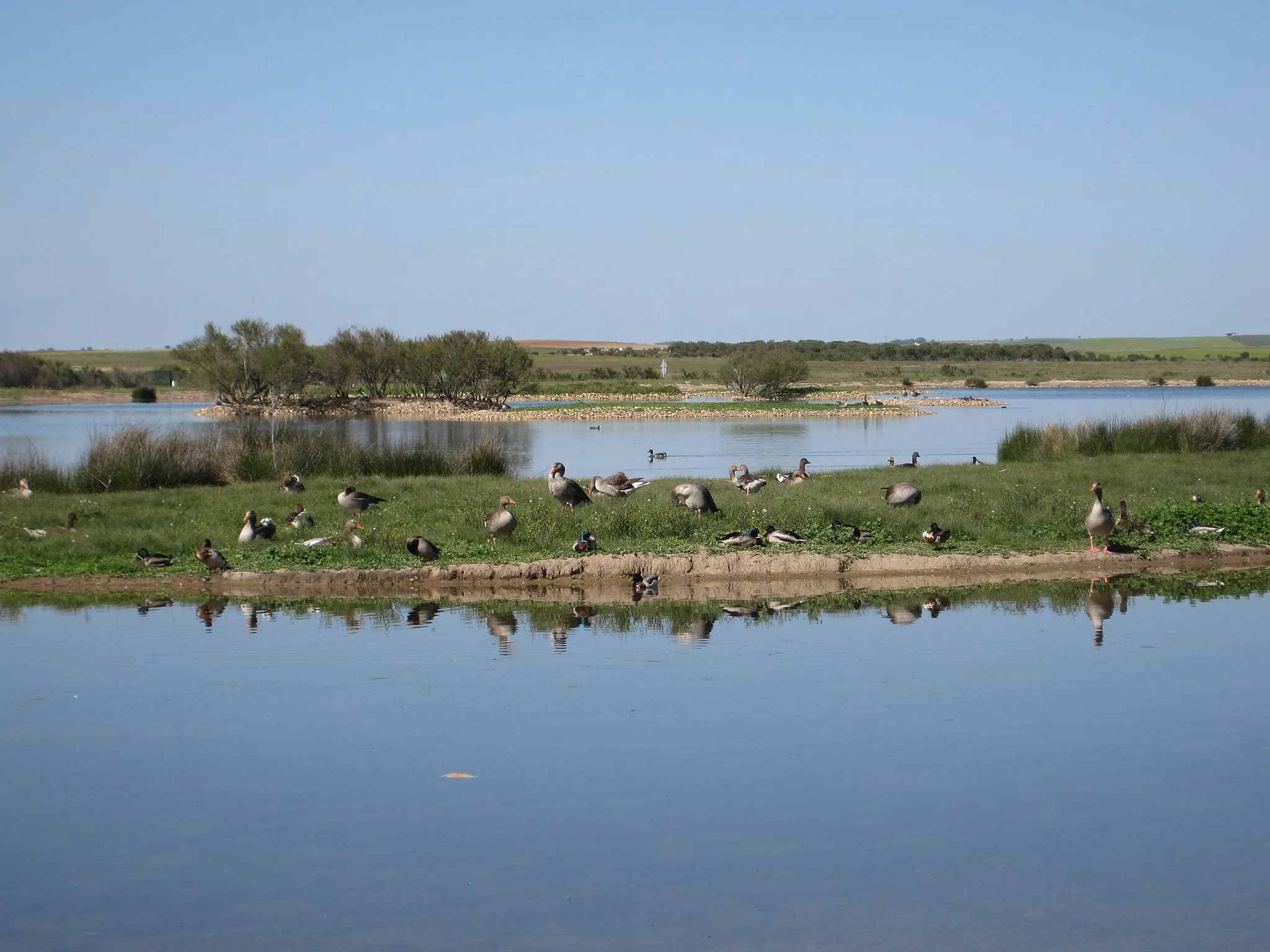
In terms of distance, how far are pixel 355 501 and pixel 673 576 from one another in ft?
20.3

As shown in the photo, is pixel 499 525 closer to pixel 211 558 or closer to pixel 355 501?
pixel 355 501

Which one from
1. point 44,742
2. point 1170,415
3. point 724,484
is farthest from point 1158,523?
point 44,742

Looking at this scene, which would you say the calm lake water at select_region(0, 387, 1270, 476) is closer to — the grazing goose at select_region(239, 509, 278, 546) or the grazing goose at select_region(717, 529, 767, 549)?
the grazing goose at select_region(239, 509, 278, 546)

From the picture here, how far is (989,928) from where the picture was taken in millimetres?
6820

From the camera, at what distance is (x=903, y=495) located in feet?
69.6

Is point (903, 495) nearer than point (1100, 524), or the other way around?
point (1100, 524)

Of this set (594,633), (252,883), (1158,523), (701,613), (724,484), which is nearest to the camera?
(252,883)

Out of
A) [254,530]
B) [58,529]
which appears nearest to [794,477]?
[254,530]

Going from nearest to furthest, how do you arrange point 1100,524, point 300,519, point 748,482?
point 1100,524
point 300,519
point 748,482

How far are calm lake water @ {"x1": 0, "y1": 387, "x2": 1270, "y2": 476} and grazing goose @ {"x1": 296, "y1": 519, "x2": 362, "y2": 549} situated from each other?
11.7 metres

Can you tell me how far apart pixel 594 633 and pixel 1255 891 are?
8.38 m

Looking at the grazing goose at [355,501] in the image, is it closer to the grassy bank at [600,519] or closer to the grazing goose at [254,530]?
the grassy bank at [600,519]

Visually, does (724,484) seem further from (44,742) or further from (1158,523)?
(44,742)

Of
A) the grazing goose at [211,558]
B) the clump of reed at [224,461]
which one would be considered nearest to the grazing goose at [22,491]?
the clump of reed at [224,461]
